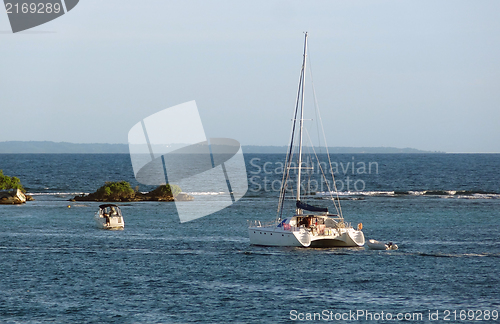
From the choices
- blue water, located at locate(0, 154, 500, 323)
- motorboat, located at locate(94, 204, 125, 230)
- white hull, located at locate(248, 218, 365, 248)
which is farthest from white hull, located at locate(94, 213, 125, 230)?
white hull, located at locate(248, 218, 365, 248)

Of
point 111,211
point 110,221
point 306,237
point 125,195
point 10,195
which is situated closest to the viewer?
point 306,237

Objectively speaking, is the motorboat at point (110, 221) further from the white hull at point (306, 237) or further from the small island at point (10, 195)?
the small island at point (10, 195)

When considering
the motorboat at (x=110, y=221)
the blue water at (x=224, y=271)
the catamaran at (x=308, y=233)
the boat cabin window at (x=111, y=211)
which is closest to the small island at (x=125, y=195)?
the blue water at (x=224, y=271)

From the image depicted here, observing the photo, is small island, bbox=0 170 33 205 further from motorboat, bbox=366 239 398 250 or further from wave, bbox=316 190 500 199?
motorboat, bbox=366 239 398 250

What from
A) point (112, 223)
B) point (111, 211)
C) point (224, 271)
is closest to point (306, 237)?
point (224, 271)

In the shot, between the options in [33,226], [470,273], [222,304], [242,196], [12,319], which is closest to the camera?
[12,319]

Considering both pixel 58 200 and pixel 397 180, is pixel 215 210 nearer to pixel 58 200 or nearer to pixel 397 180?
pixel 58 200

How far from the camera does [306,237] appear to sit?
4744 centimetres

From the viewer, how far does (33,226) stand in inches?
2479

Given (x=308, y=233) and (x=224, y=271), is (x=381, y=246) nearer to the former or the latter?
(x=308, y=233)

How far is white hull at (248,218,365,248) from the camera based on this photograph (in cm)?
4750

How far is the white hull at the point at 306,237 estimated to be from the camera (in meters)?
47.5

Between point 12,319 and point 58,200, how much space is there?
69.6 m

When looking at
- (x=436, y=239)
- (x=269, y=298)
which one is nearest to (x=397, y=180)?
(x=436, y=239)
